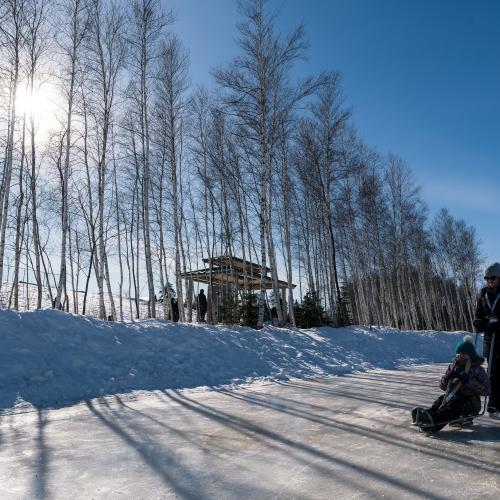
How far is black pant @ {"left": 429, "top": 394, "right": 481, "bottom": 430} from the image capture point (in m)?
4.17

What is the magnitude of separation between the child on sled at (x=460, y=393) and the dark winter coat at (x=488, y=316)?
25.2 inches

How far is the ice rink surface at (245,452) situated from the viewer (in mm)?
2814

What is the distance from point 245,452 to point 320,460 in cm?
65

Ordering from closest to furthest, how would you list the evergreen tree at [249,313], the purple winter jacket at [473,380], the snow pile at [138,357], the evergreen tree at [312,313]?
the purple winter jacket at [473,380] < the snow pile at [138,357] < the evergreen tree at [249,313] < the evergreen tree at [312,313]

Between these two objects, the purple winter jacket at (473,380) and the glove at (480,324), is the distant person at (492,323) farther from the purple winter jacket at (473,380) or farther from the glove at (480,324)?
the purple winter jacket at (473,380)

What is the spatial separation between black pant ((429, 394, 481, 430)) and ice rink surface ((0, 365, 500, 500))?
0.15 meters

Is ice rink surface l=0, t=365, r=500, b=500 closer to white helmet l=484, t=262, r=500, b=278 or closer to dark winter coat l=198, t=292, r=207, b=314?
white helmet l=484, t=262, r=500, b=278

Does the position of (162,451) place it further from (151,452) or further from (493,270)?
(493,270)

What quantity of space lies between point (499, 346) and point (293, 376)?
16.9ft

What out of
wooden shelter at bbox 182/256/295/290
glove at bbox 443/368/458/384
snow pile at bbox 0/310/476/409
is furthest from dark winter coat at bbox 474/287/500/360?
wooden shelter at bbox 182/256/295/290

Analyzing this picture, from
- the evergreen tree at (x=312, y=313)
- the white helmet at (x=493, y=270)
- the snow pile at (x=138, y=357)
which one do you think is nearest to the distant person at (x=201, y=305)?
the evergreen tree at (x=312, y=313)

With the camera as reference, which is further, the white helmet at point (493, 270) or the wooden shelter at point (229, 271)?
the wooden shelter at point (229, 271)

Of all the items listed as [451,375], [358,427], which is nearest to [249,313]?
[358,427]

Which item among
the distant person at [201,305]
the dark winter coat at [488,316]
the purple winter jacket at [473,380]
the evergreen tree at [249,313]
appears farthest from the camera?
the distant person at [201,305]
